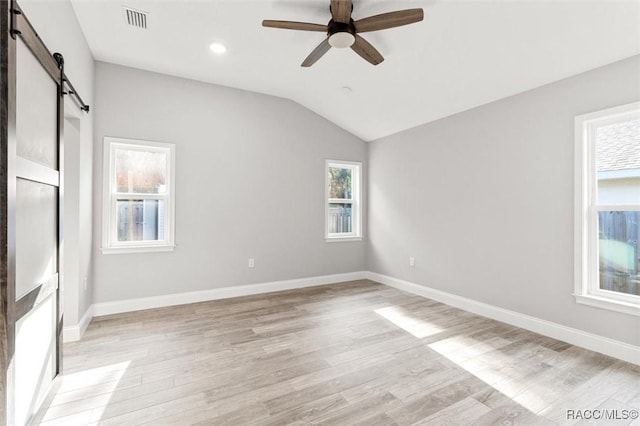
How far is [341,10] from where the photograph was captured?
216 cm

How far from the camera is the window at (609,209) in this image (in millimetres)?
2609

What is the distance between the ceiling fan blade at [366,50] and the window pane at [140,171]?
2.82m

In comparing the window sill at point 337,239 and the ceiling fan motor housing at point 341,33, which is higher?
the ceiling fan motor housing at point 341,33

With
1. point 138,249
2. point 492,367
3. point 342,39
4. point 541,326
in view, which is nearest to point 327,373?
point 492,367

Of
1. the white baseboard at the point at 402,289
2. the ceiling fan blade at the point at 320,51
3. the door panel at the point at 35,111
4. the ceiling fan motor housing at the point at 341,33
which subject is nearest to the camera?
the door panel at the point at 35,111

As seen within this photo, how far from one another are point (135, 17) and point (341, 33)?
201 cm

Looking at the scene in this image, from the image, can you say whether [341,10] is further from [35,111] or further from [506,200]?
[506,200]

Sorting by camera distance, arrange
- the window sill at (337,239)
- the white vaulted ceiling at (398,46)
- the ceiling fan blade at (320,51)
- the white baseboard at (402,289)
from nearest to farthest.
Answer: the white vaulted ceiling at (398,46) → the ceiling fan blade at (320,51) → the white baseboard at (402,289) → the window sill at (337,239)

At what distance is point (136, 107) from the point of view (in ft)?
12.4

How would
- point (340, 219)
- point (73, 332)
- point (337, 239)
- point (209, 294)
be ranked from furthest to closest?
point (340, 219), point (337, 239), point (209, 294), point (73, 332)

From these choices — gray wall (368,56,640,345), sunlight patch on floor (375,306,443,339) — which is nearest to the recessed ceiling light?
gray wall (368,56,640,345)

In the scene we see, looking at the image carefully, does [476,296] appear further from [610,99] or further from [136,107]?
[136,107]

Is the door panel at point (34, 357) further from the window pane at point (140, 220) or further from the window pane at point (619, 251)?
the window pane at point (619, 251)

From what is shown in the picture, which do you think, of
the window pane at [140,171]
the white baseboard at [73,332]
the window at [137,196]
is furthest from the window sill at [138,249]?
the white baseboard at [73,332]
